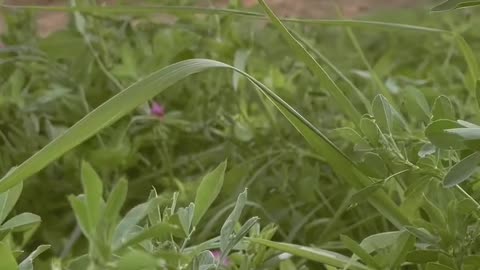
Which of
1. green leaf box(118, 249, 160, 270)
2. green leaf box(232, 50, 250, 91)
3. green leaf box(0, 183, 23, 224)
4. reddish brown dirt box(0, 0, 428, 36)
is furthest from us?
reddish brown dirt box(0, 0, 428, 36)

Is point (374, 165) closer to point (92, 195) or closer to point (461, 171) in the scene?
point (461, 171)

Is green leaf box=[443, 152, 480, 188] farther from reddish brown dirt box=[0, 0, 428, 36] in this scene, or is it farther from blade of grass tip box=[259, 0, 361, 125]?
reddish brown dirt box=[0, 0, 428, 36]

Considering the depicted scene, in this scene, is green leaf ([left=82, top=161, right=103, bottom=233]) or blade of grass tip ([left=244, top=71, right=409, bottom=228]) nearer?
green leaf ([left=82, top=161, right=103, bottom=233])

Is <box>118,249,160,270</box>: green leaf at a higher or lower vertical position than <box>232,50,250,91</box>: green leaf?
higher

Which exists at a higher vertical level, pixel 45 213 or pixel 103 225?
pixel 103 225

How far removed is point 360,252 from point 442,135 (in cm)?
6

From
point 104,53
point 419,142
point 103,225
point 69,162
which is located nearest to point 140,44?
point 104,53

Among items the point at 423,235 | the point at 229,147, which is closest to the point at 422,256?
the point at 423,235

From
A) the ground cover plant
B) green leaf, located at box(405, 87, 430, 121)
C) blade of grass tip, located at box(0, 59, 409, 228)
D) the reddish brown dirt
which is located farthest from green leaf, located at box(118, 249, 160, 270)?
the reddish brown dirt

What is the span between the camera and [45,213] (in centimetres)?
64

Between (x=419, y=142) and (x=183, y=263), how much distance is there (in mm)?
166

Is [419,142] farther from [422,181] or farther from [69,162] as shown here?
[69,162]

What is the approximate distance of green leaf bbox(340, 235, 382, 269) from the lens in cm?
37

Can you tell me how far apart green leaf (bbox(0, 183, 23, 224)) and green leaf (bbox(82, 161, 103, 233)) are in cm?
9
